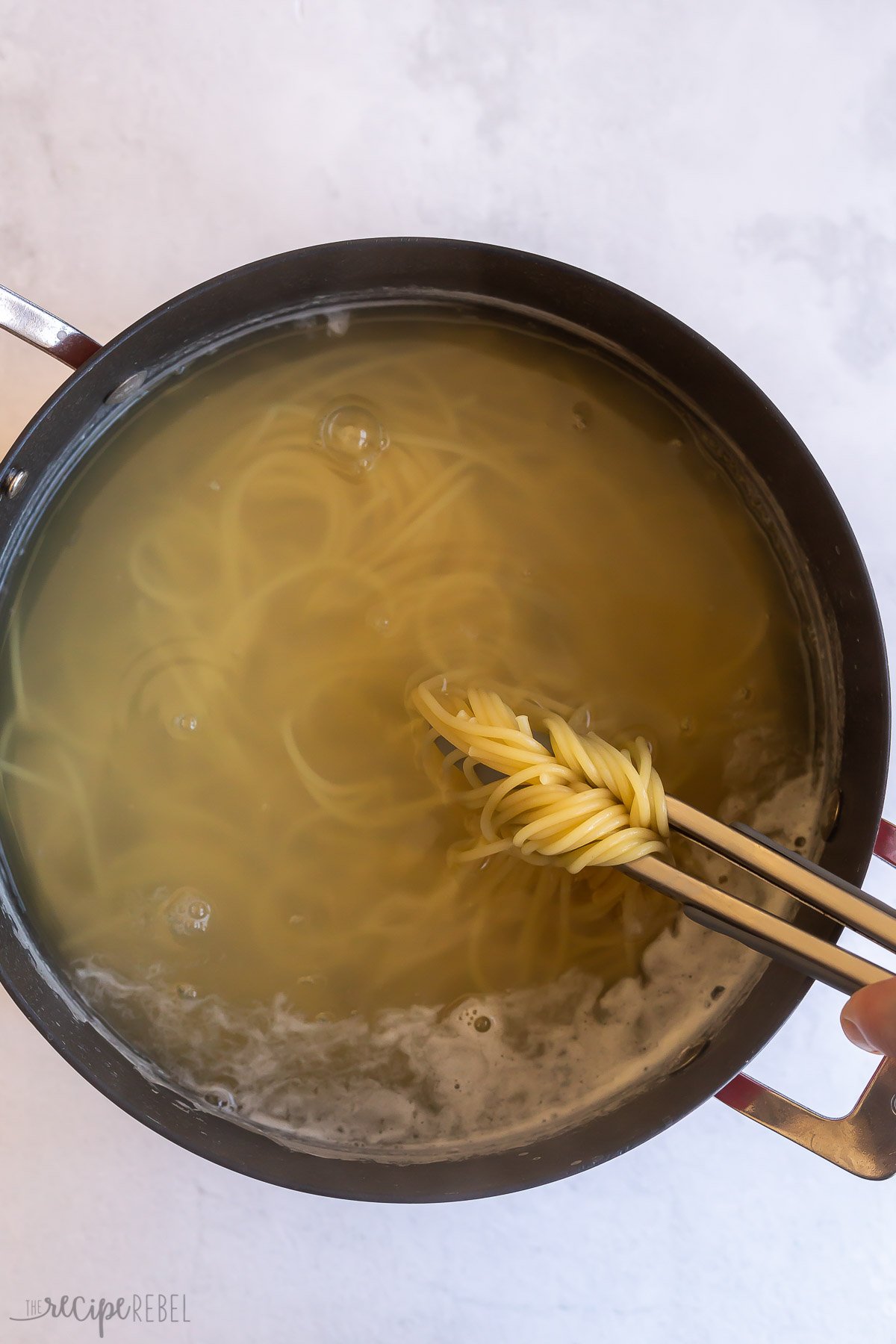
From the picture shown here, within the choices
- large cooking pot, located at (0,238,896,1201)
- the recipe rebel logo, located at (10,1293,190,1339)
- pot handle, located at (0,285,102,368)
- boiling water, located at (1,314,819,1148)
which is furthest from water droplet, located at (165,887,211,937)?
pot handle, located at (0,285,102,368)

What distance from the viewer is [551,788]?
1.37m

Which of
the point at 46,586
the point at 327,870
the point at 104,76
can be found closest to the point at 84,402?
the point at 46,586

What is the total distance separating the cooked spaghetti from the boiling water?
0.08m

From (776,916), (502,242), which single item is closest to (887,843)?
(776,916)

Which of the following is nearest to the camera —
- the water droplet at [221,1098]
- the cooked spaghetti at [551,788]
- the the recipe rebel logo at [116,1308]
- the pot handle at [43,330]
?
→ the pot handle at [43,330]

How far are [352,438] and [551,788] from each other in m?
0.61

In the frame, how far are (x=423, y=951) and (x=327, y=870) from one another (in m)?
0.19

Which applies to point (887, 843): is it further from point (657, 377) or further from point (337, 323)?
point (337, 323)

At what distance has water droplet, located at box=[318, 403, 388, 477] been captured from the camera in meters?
1.49

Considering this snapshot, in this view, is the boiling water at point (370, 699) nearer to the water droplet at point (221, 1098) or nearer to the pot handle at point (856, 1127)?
the water droplet at point (221, 1098)

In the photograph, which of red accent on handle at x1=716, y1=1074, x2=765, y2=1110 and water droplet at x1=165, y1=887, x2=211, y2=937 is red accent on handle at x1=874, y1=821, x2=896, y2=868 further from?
water droplet at x1=165, y1=887, x2=211, y2=937

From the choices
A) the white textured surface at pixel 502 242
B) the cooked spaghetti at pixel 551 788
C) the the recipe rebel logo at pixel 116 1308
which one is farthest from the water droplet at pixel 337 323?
the the recipe rebel logo at pixel 116 1308

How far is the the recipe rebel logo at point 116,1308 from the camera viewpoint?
156cm

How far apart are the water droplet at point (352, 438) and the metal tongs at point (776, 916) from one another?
689 millimetres
